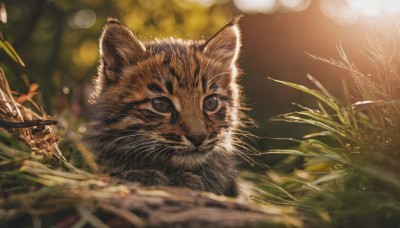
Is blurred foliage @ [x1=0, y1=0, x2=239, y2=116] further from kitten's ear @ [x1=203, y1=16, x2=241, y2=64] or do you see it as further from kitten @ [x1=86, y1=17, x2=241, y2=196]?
kitten @ [x1=86, y1=17, x2=241, y2=196]

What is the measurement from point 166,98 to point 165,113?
0.12m

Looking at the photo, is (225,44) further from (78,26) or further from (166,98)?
(78,26)

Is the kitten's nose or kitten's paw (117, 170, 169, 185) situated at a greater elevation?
the kitten's nose

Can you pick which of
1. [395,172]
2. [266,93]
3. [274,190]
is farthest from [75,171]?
[266,93]

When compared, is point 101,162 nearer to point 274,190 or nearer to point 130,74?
point 130,74

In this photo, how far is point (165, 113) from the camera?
141 inches

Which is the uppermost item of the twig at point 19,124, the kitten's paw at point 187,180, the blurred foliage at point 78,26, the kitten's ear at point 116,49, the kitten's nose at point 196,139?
the blurred foliage at point 78,26

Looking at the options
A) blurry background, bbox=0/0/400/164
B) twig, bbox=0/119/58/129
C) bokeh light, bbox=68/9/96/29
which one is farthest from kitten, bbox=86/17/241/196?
bokeh light, bbox=68/9/96/29

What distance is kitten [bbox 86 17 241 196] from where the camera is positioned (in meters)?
3.40

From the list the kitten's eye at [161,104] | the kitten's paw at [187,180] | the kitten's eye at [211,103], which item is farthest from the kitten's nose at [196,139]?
the kitten's eye at [211,103]

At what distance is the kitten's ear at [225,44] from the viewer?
4.18 metres

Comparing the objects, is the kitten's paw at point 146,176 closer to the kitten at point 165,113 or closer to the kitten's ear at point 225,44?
the kitten at point 165,113

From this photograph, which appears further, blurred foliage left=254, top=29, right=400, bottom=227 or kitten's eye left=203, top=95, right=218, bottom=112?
kitten's eye left=203, top=95, right=218, bottom=112

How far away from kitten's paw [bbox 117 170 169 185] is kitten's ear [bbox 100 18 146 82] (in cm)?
91
